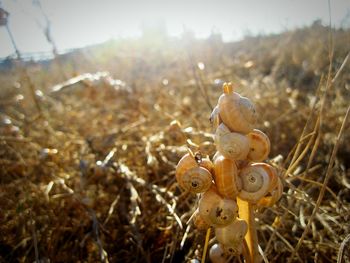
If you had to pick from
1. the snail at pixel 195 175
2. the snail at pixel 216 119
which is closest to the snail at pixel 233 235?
the snail at pixel 195 175

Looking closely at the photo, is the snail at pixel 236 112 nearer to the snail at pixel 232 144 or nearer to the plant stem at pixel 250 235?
the snail at pixel 232 144

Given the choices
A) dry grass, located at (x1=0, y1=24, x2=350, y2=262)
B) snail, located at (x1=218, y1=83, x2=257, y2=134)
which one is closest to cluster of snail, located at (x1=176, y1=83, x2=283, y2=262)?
snail, located at (x1=218, y1=83, x2=257, y2=134)

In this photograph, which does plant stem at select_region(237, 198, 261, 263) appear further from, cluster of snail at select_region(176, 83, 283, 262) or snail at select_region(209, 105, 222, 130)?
snail at select_region(209, 105, 222, 130)

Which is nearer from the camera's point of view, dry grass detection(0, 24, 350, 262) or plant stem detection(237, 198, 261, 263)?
plant stem detection(237, 198, 261, 263)

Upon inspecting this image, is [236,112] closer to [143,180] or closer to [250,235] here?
[250,235]

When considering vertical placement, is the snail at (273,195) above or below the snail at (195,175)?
below

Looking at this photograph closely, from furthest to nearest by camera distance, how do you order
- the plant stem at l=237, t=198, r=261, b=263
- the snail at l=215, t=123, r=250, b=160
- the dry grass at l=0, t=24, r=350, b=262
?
the dry grass at l=0, t=24, r=350, b=262
the plant stem at l=237, t=198, r=261, b=263
the snail at l=215, t=123, r=250, b=160

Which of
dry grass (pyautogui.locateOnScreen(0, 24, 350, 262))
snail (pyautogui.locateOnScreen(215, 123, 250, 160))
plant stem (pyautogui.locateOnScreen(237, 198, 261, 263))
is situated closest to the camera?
snail (pyautogui.locateOnScreen(215, 123, 250, 160))

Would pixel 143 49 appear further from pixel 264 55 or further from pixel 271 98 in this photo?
pixel 271 98

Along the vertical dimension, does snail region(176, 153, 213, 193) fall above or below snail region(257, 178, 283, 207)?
above
